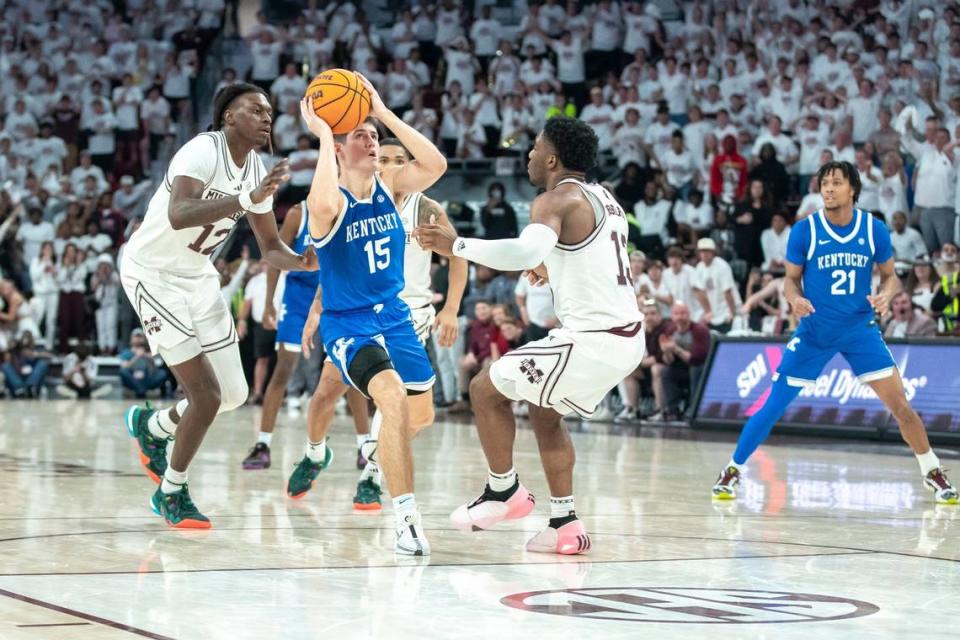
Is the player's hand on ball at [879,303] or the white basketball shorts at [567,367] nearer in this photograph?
the white basketball shorts at [567,367]

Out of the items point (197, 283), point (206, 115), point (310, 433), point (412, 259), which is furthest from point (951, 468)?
point (206, 115)

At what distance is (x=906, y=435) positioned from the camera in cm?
916

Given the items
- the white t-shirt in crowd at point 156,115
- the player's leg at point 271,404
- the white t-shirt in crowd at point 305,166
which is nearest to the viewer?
the player's leg at point 271,404

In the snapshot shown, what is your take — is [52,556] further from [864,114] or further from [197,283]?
[864,114]

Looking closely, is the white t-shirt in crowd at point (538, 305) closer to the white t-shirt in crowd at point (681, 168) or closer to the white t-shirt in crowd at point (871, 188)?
the white t-shirt in crowd at point (681, 168)

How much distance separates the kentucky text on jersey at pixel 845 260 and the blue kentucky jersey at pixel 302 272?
3708 millimetres

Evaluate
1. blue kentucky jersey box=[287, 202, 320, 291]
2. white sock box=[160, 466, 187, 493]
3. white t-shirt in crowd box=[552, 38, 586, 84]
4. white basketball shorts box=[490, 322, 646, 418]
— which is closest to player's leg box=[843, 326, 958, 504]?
white basketball shorts box=[490, 322, 646, 418]

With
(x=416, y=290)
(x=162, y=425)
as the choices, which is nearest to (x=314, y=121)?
(x=162, y=425)

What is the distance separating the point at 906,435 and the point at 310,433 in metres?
A: 3.90

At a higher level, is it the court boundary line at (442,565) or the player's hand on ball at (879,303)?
the player's hand on ball at (879,303)

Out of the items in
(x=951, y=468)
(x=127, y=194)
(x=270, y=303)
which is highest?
(x=127, y=194)

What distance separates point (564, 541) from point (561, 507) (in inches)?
7.3

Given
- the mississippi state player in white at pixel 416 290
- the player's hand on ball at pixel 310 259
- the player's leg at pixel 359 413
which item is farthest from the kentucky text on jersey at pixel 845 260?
the player's hand on ball at pixel 310 259

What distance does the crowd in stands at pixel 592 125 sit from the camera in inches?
677
